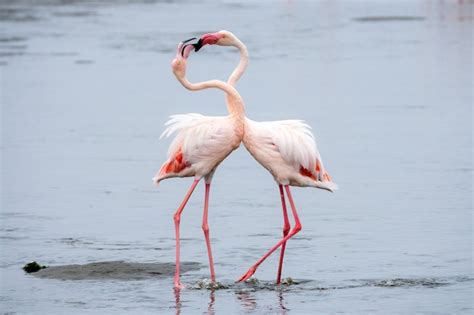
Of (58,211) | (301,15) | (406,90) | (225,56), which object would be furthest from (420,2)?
(58,211)

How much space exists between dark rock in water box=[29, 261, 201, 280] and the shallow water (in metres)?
0.11

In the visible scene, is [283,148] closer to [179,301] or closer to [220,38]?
[220,38]

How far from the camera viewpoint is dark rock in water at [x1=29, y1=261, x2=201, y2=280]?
8078 millimetres

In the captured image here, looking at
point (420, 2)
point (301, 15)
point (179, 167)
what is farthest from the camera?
point (420, 2)

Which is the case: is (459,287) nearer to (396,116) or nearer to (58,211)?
(58,211)

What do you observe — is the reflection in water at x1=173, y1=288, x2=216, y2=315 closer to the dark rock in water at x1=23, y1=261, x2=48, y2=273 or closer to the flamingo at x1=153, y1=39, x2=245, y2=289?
the flamingo at x1=153, y1=39, x2=245, y2=289

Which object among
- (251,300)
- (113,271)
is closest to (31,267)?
(113,271)

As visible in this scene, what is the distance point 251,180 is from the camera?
11.4 metres

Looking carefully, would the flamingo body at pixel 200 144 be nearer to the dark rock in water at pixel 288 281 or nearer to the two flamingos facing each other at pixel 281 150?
the two flamingos facing each other at pixel 281 150

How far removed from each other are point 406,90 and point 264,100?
2171 mm

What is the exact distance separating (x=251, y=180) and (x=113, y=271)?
11.1ft

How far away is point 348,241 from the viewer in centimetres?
897

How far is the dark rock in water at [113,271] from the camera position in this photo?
8078 mm

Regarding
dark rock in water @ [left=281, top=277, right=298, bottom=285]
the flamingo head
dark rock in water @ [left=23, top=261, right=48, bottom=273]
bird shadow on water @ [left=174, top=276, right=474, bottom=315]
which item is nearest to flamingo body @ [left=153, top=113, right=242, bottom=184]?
the flamingo head
